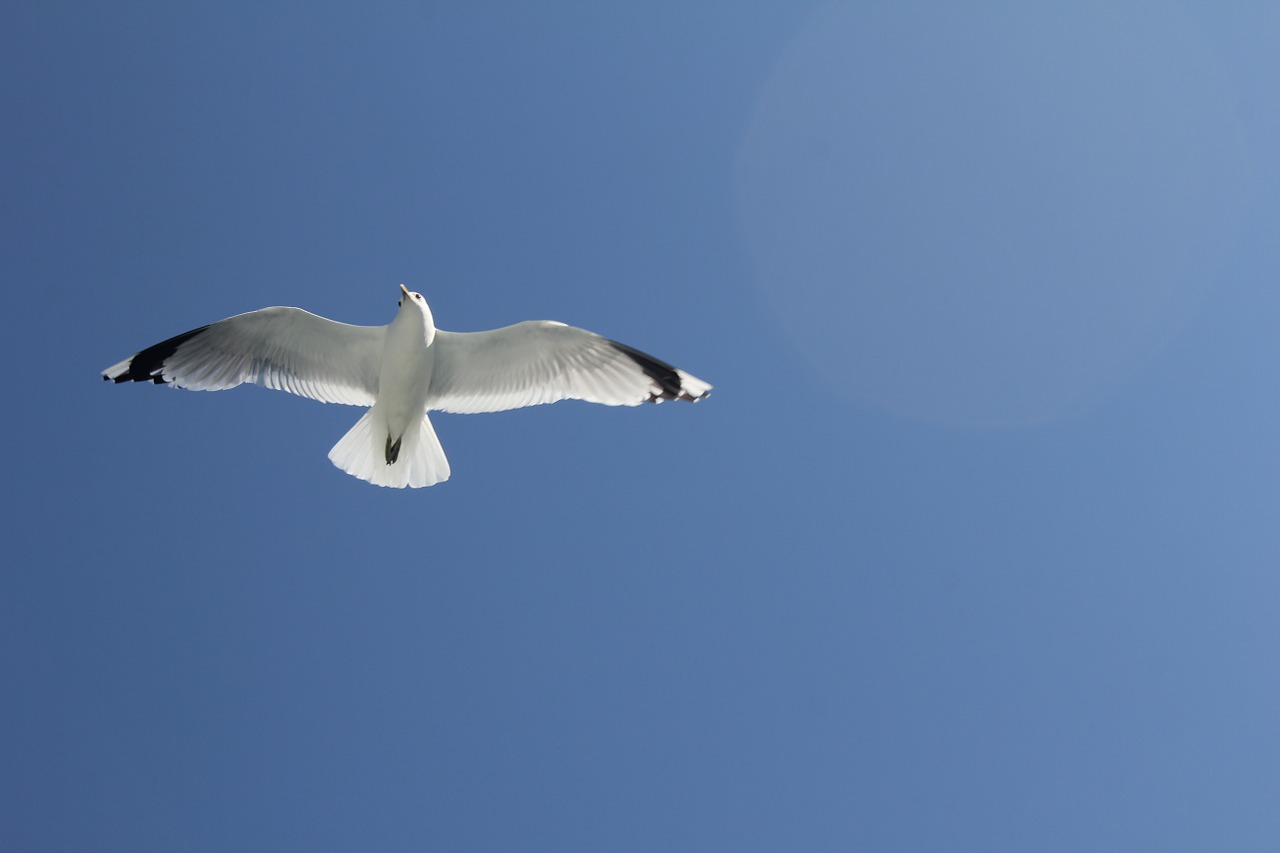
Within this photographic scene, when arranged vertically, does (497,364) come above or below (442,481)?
above

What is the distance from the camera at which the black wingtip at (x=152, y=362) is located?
7.40 m

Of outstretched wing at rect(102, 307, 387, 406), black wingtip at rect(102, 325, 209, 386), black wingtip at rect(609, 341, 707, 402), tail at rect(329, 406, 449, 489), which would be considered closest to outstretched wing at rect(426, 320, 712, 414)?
black wingtip at rect(609, 341, 707, 402)

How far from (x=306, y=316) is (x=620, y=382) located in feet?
8.64

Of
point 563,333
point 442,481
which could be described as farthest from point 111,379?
point 563,333

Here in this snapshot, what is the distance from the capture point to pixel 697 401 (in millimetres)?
6977

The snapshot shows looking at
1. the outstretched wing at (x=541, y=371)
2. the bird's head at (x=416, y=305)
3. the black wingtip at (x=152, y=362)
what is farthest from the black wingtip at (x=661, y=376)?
the black wingtip at (x=152, y=362)

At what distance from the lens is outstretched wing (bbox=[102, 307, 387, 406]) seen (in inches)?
296

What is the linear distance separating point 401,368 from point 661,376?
6.97ft

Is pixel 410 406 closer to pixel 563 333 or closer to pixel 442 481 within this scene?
pixel 442 481

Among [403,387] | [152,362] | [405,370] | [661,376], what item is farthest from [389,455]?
[661,376]

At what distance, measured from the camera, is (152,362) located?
24.5ft

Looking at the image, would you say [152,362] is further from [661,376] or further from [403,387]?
[661,376]

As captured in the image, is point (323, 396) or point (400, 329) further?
point (323, 396)

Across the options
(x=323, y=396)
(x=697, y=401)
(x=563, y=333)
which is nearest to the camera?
(x=697, y=401)
